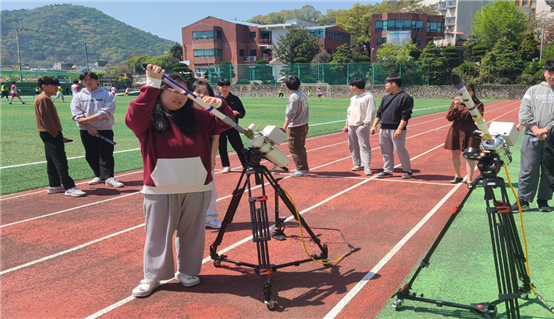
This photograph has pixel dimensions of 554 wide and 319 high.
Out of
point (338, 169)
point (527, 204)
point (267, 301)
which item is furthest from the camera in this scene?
point (338, 169)

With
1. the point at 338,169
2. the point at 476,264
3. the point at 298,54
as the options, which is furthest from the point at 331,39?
the point at 476,264

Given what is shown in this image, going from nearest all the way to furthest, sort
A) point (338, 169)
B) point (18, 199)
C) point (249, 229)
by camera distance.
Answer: point (249, 229) < point (18, 199) < point (338, 169)

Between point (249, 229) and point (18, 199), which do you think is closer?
point (249, 229)

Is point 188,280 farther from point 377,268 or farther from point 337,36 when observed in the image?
point 337,36

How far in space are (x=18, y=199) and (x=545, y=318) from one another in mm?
7533

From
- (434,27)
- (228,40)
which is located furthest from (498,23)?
(228,40)

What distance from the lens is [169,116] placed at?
367 cm

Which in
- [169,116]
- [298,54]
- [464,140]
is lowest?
[464,140]

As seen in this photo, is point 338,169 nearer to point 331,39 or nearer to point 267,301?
point 267,301

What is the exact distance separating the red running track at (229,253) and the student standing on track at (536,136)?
112 cm

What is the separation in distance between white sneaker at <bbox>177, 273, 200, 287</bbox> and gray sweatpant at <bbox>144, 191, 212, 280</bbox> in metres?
0.08

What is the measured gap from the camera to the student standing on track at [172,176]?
365cm

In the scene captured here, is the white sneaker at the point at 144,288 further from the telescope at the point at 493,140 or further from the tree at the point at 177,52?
the tree at the point at 177,52

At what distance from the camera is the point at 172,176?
367 cm
